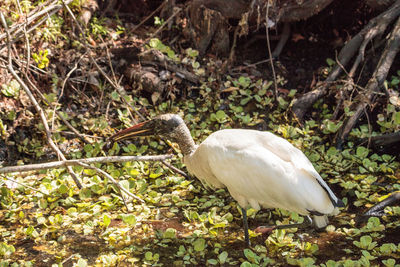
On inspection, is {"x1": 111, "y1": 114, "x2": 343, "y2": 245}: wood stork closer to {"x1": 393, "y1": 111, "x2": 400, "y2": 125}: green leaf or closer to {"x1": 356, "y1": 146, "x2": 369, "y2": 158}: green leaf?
{"x1": 356, "y1": 146, "x2": 369, "y2": 158}: green leaf

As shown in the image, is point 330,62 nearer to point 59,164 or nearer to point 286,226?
point 286,226

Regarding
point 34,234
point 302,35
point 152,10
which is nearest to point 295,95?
point 302,35

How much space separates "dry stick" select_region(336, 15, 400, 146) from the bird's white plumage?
1.60 m

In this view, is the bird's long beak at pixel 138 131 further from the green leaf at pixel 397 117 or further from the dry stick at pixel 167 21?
the green leaf at pixel 397 117

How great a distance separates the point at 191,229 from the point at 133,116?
2.04m

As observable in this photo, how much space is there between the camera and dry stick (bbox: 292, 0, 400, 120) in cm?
555

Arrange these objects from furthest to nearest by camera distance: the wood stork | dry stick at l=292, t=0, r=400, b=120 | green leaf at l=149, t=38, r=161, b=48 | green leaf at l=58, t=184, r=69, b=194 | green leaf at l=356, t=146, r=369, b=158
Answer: green leaf at l=149, t=38, r=161, b=48
dry stick at l=292, t=0, r=400, b=120
green leaf at l=356, t=146, r=369, b=158
green leaf at l=58, t=184, r=69, b=194
the wood stork

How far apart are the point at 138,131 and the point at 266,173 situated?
1.39 m

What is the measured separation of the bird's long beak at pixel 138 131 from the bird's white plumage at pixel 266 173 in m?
0.66

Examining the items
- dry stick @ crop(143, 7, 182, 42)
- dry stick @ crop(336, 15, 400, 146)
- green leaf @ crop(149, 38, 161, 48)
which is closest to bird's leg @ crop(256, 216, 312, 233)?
dry stick @ crop(336, 15, 400, 146)

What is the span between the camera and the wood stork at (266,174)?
11.7ft

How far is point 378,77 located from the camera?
531 cm

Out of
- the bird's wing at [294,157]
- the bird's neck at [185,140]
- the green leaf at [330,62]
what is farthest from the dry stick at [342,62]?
the bird's wing at [294,157]

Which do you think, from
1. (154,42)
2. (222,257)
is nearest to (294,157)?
(222,257)
